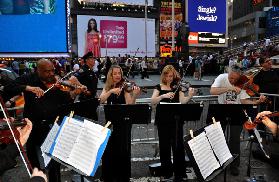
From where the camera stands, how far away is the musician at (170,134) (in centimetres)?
566

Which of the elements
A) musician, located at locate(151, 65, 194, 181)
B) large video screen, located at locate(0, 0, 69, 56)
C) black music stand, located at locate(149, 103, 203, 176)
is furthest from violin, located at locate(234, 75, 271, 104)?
large video screen, located at locate(0, 0, 69, 56)

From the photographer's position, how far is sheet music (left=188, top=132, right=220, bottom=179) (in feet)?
12.5

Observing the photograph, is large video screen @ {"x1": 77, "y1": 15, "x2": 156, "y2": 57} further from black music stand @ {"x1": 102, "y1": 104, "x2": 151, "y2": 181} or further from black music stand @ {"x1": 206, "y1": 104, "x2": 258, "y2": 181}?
black music stand @ {"x1": 206, "y1": 104, "x2": 258, "y2": 181}

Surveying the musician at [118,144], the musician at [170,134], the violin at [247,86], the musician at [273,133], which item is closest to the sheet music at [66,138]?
the musician at [118,144]

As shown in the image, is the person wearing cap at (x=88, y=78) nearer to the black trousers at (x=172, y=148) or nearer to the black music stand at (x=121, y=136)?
the black music stand at (x=121, y=136)

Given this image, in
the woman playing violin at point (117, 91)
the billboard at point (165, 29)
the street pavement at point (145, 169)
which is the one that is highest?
the billboard at point (165, 29)

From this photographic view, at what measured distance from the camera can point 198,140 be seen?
3887 millimetres

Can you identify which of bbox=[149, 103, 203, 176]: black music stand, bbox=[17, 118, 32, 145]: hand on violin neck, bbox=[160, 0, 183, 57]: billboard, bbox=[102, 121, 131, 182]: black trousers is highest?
bbox=[160, 0, 183, 57]: billboard

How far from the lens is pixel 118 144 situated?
5602mm

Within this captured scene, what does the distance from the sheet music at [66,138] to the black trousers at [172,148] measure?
2.28 metres

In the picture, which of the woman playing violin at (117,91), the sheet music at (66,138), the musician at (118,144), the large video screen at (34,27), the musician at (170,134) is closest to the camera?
the sheet music at (66,138)

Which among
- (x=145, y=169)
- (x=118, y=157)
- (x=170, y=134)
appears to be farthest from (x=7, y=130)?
(x=145, y=169)

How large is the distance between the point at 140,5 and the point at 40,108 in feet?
139

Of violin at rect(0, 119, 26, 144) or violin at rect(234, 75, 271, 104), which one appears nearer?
violin at rect(0, 119, 26, 144)
